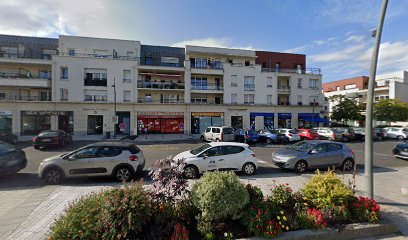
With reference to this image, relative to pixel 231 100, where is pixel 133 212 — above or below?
below

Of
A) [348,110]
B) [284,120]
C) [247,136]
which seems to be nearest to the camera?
[247,136]

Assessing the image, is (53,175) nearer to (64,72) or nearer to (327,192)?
(327,192)

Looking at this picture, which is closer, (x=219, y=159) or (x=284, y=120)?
(x=219, y=159)

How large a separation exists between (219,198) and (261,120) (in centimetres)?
2928

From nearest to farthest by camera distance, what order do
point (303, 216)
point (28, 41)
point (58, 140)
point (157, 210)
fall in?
1. point (157, 210)
2. point (303, 216)
3. point (58, 140)
4. point (28, 41)

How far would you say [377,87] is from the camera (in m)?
46.1

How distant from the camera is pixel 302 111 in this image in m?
33.2

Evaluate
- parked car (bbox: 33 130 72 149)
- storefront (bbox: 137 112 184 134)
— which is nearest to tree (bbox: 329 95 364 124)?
storefront (bbox: 137 112 184 134)

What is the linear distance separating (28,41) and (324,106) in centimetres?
4711

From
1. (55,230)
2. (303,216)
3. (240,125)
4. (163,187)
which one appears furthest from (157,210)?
(240,125)

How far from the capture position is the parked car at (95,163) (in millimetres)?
7016

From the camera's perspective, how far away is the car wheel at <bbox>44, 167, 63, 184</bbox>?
7.00 m

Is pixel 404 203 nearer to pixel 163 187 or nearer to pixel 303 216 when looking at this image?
pixel 303 216

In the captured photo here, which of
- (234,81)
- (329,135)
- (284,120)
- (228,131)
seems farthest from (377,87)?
(228,131)
